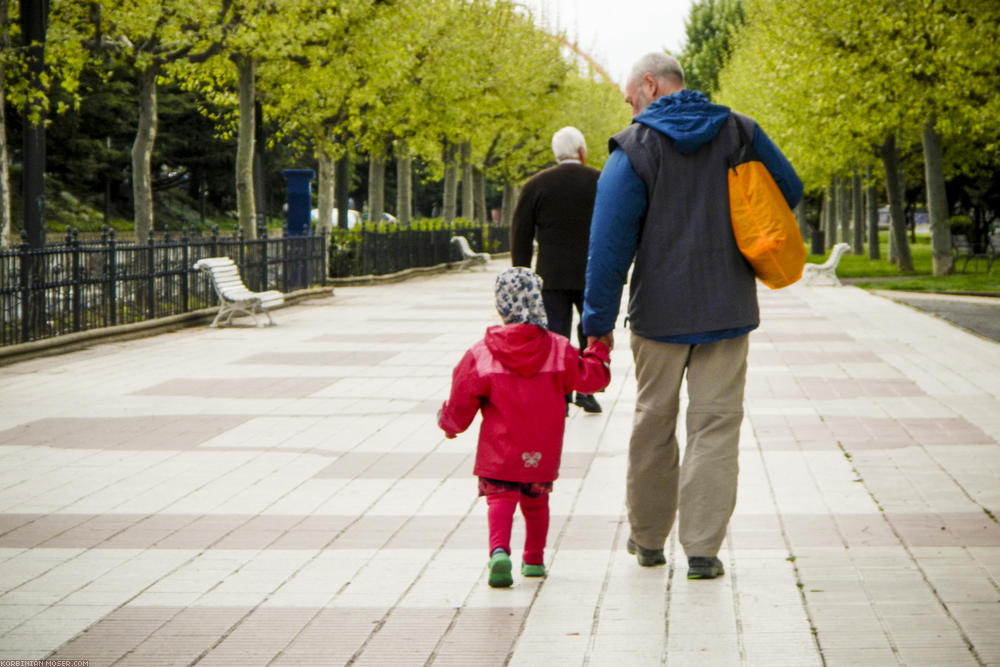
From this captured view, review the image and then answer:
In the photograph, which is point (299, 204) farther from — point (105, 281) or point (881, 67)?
point (881, 67)

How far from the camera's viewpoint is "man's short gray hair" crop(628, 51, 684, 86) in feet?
17.1

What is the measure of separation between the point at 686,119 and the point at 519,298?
0.91 meters

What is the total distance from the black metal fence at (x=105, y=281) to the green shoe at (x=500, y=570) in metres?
9.56

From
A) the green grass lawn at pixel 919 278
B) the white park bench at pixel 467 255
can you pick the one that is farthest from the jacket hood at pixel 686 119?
the white park bench at pixel 467 255

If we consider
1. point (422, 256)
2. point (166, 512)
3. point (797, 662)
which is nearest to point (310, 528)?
point (166, 512)

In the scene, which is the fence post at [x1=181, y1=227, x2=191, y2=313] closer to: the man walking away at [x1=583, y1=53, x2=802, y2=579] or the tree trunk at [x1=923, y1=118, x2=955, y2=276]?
the man walking away at [x1=583, y1=53, x2=802, y2=579]

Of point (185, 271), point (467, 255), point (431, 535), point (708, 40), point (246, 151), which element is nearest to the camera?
point (431, 535)

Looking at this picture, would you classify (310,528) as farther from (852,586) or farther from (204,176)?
(204,176)

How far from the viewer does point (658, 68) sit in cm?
522

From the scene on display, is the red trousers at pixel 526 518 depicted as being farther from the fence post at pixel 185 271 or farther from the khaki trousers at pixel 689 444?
the fence post at pixel 185 271

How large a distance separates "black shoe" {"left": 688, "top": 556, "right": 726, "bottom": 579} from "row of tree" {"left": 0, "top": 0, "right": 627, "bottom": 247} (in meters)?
13.1

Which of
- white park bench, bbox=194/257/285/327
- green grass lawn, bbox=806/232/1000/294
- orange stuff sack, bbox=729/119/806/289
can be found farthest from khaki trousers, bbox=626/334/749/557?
green grass lawn, bbox=806/232/1000/294

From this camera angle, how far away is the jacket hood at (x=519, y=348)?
486cm

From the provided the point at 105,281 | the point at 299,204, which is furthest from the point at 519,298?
the point at 299,204
